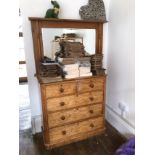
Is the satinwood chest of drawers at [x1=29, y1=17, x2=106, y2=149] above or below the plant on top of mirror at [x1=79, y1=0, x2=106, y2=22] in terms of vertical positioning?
below

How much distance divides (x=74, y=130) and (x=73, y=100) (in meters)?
0.41

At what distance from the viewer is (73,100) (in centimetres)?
201

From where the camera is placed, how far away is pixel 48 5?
2.07m

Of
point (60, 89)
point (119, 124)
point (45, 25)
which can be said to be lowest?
point (119, 124)

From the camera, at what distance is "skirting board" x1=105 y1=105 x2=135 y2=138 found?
2117mm

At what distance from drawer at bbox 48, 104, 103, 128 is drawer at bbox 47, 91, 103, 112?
0.06 meters

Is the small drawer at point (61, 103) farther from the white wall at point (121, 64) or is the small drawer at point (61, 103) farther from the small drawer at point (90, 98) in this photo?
the white wall at point (121, 64)

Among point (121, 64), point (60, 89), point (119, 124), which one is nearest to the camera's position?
point (60, 89)

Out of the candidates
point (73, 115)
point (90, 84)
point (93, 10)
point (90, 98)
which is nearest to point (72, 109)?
point (73, 115)

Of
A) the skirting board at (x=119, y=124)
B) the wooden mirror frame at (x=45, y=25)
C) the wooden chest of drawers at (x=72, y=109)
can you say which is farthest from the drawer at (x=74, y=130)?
the wooden mirror frame at (x=45, y=25)

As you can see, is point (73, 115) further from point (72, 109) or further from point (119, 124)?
point (119, 124)

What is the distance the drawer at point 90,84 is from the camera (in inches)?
Answer: 79.2

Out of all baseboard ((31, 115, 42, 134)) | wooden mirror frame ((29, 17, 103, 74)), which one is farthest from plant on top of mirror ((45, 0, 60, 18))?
baseboard ((31, 115, 42, 134))

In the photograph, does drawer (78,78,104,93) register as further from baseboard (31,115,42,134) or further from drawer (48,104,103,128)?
baseboard (31,115,42,134)
